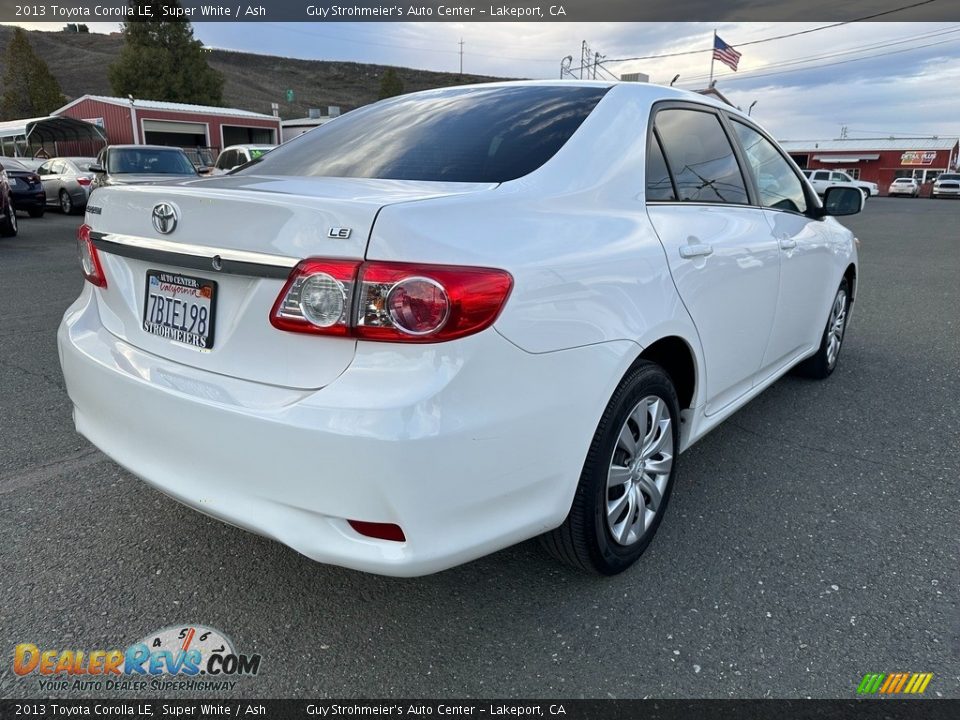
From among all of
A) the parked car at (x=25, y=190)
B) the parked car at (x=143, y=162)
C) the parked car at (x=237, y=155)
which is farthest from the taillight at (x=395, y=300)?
the parked car at (x=25, y=190)

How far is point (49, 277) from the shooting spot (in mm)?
8234

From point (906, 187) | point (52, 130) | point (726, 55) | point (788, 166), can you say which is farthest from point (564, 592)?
point (906, 187)

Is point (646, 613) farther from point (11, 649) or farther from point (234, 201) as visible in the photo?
point (11, 649)

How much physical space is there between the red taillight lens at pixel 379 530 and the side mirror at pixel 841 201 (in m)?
3.51

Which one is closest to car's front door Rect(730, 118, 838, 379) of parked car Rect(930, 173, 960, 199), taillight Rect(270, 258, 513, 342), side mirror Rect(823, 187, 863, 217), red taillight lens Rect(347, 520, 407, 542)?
side mirror Rect(823, 187, 863, 217)

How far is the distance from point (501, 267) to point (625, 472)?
3.17 feet

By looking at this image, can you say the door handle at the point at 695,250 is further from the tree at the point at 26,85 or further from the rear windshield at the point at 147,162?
the tree at the point at 26,85

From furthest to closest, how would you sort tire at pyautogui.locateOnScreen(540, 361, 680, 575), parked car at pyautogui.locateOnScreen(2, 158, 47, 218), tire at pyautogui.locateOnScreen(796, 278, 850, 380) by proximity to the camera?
parked car at pyautogui.locateOnScreen(2, 158, 47, 218), tire at pyautogui.locateOnScreen(796, 278, 850, 380), tire at pyautogui.locateOnScreen(540, 361, 680, 575)

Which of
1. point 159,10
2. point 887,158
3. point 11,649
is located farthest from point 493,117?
point 887,158

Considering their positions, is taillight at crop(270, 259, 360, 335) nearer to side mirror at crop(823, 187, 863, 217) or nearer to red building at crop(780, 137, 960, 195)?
side mirror at crop(823, 187, 863, 217)

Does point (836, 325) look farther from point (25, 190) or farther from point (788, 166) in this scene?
point (25, 190)

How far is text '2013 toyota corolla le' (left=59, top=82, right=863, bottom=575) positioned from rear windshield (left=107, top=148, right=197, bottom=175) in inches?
480

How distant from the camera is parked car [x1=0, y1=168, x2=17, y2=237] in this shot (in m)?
11.3

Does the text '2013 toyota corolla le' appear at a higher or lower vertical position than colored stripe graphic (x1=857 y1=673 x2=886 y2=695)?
higher
